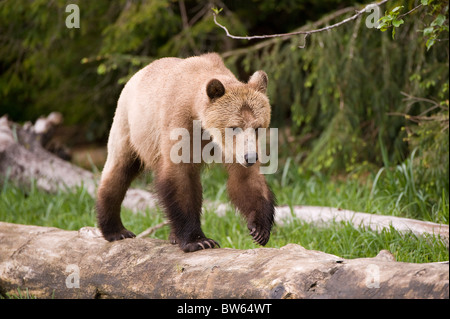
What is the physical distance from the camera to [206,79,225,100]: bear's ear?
375 cm

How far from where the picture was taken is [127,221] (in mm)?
6121

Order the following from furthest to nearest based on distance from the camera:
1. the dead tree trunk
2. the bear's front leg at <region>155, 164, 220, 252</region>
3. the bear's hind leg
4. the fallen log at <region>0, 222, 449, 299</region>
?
the dead tree trunk, the bear's hind leg, the bear's front leg at <region>155, 164, 220, 252</region>, the fallen log at <region>0, 222, 449, 299</region>

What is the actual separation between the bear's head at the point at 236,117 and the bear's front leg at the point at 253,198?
10.9 inches

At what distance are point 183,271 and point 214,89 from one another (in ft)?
3.94

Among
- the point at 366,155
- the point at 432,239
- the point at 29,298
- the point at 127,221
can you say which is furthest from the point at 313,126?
the point at 29,298

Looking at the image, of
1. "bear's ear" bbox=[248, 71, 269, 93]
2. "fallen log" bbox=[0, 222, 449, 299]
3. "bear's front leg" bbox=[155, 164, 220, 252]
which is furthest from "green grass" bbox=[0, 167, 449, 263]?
"bear's ear" bbox=[248, 71, 269, 93]

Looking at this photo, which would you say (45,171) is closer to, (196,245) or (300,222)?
(300,222)

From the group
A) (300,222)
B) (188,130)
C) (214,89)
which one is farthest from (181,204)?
(300,222)

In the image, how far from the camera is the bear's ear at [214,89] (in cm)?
375

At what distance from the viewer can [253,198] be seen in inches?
162

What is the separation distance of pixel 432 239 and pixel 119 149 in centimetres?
261

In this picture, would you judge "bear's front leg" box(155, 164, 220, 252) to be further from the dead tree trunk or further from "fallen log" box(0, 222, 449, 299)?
the dead tree trunk

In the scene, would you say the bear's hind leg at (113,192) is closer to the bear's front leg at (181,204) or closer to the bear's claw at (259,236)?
the bear's front leg at (181,204)

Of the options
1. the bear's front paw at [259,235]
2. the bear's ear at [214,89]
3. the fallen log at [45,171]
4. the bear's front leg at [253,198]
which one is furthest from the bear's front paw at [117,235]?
the fallen log at [45,171]
